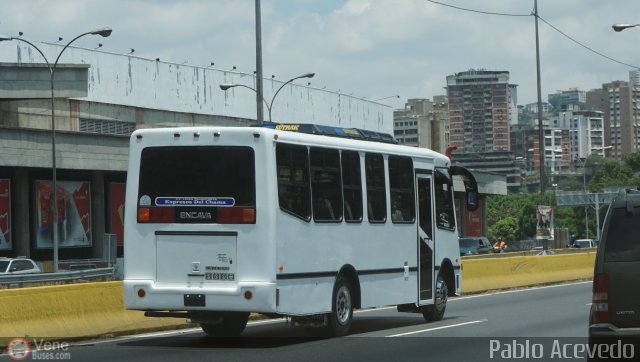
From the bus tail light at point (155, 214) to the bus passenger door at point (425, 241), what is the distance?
18.2 ft

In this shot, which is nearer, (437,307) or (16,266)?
(437,307)

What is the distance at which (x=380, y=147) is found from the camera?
1931cm

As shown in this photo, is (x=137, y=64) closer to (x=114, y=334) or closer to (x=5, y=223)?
(x=5, y=223)

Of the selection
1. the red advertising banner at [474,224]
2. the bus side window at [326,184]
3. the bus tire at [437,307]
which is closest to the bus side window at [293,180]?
the bus side window at [326,184]

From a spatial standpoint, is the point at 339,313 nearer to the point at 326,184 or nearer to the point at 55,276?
the point at 326,184

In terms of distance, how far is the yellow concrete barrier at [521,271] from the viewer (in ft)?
104

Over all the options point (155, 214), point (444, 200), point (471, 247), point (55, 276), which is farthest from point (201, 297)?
point (471, 247)

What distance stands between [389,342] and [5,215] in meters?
44.1

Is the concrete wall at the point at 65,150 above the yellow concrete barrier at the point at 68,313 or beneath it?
above

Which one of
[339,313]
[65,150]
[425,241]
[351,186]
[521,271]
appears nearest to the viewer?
[339,313]

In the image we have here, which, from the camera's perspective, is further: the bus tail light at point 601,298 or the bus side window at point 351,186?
the bus side window at point 351,186

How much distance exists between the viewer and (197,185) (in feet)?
53.9

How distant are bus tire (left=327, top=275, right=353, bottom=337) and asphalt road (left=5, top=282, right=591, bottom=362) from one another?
0.24 meters
